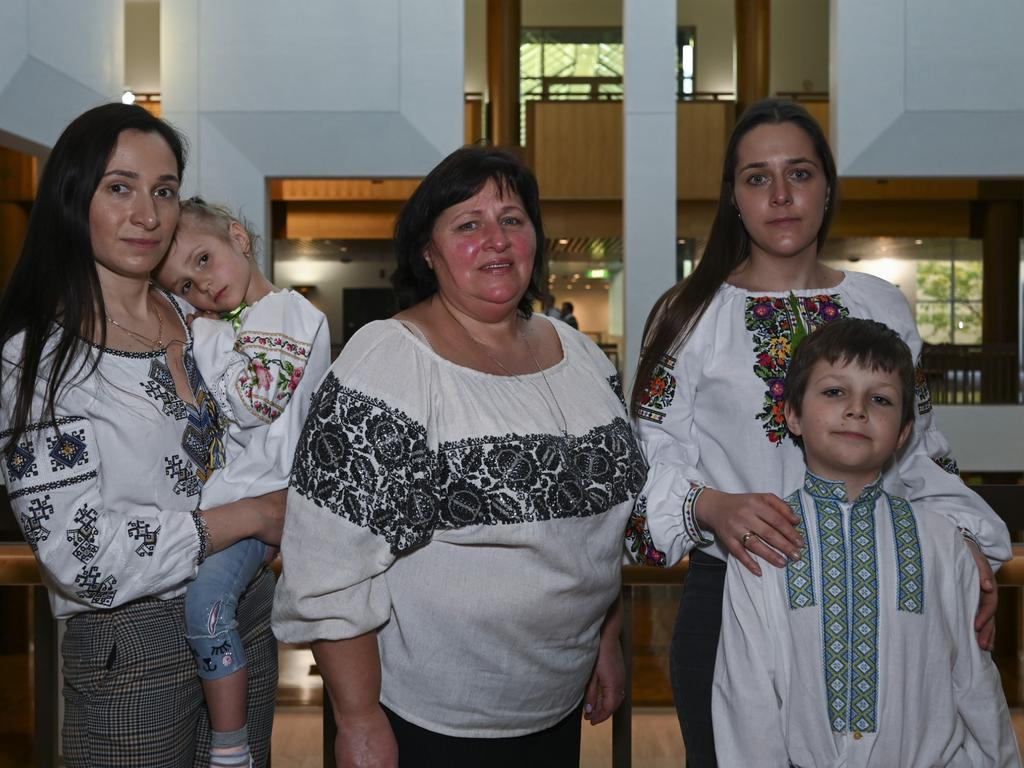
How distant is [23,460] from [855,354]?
4.91 feet

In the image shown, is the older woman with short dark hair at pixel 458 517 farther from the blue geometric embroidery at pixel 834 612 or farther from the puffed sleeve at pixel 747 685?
the blue geometric embroidery at pixel 834 612

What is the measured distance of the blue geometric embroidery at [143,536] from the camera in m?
1.83

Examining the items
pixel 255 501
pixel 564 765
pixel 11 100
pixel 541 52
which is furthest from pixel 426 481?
pixel 541 52

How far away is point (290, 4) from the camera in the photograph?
10.9 meters

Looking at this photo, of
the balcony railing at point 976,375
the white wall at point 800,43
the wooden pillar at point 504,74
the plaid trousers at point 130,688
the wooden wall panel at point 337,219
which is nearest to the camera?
the plaid trousers at point 130,688

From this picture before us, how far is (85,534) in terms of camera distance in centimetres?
178

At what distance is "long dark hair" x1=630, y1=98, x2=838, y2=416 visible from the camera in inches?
88.7

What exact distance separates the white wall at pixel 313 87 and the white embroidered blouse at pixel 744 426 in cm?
893

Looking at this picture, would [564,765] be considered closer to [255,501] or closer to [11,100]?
[255,501]

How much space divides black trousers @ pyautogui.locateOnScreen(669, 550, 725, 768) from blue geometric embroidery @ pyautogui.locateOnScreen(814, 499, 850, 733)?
0.89ft

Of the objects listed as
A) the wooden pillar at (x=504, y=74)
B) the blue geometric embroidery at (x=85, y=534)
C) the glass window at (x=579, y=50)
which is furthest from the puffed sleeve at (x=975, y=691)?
the glass window at (x=579, y=50)

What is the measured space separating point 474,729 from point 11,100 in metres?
8.07

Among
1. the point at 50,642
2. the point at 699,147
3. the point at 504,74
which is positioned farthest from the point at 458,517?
the point at 504,74

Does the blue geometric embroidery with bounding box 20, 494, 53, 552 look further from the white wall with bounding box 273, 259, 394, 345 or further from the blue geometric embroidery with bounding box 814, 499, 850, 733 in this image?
the white wall with bounding box 273, 259, 394, 345
